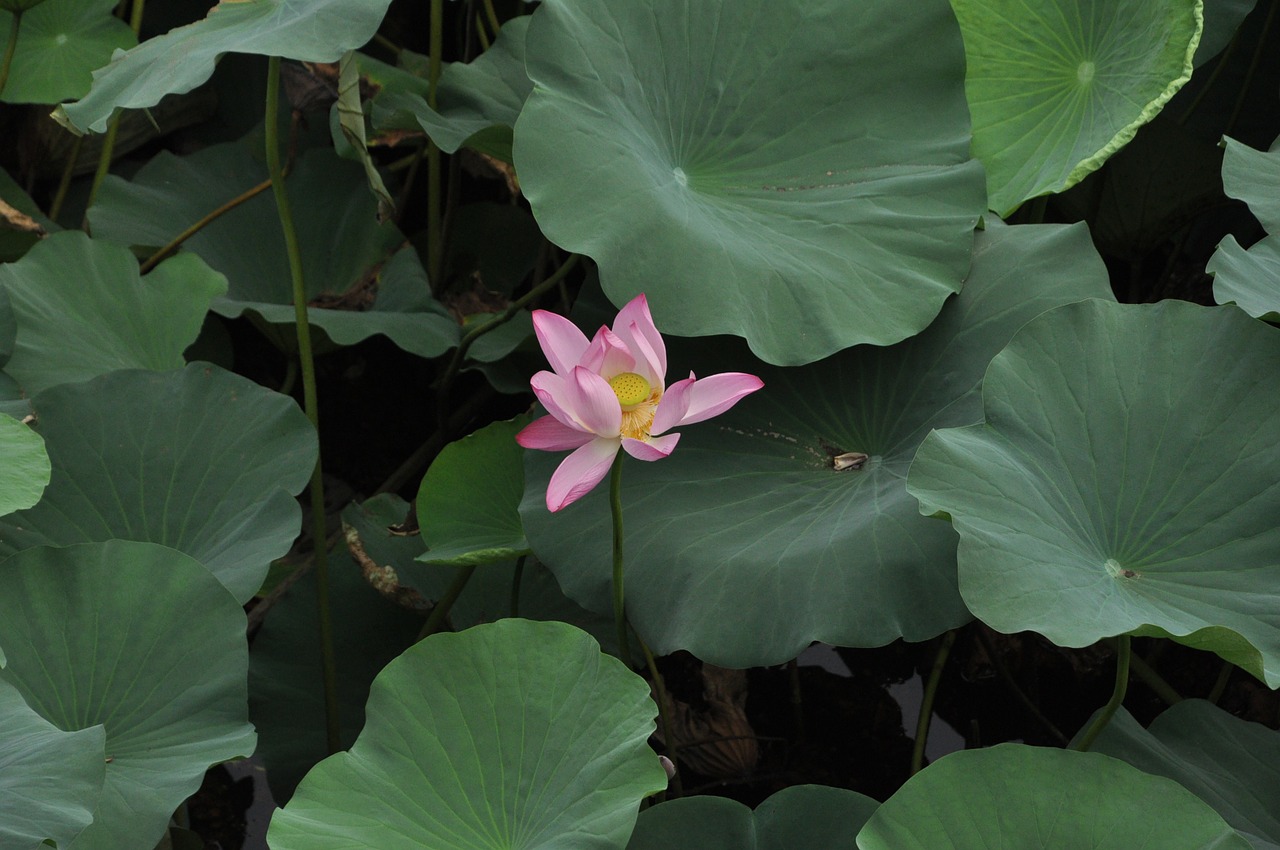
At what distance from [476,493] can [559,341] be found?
0.44 meters

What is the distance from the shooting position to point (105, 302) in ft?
4.77

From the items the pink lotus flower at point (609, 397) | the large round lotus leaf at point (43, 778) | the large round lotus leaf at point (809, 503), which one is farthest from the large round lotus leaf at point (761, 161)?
the large round lotus leaf at point (43, 778)

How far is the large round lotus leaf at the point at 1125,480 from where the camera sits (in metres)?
0.89

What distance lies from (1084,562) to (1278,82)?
1.29 m

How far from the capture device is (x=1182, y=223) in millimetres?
1770

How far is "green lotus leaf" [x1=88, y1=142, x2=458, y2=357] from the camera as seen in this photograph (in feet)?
5.92

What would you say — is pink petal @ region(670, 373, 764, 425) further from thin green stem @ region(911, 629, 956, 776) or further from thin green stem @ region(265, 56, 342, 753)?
thin green stem @ region(265, 56, 342, 753)

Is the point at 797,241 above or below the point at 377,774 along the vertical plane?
above

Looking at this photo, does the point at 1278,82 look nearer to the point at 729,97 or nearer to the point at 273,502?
the point at 729,97

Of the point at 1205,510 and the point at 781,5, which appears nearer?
the point at 1205,510

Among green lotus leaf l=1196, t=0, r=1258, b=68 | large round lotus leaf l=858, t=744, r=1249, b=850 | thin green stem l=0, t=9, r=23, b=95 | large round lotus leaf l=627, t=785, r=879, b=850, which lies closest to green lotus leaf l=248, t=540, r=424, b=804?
large round lotus leaf l=627, t=785, r=879, b=850

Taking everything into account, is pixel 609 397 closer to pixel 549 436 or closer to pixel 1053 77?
pixel 549 436

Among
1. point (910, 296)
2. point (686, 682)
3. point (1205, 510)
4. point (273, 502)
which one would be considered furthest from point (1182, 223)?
point (273, 502)

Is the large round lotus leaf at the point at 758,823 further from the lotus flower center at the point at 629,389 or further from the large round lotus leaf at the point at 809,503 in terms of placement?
the lotus flower center at the point at 629,389
